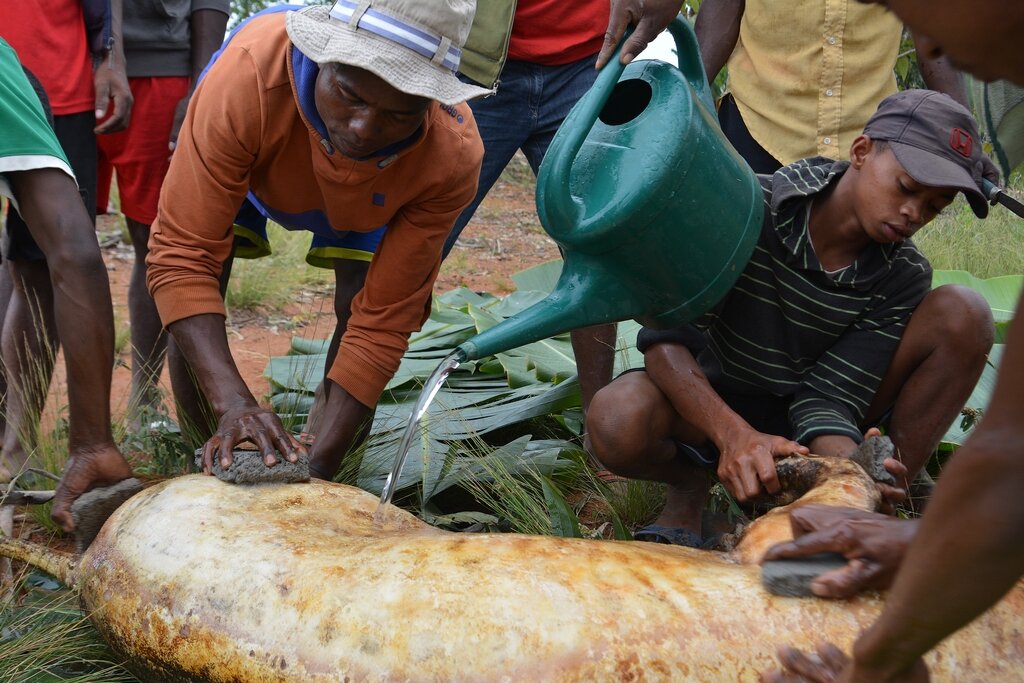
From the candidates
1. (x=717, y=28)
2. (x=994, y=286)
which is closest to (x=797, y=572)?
(x=717, y=28)

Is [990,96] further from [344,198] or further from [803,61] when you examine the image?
[344,198]

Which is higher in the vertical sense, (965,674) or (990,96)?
(990,96)

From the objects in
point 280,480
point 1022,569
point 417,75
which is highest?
point 1022,569

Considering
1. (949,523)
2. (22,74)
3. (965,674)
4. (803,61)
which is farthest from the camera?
(803,61)

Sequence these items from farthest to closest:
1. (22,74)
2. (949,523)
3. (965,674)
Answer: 1. (22,74)
2. (965,674)
3. (949,523)

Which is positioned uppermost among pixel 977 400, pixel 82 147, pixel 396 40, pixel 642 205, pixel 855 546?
pixel 396 40

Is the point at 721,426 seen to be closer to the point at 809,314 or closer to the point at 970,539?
the point at 809,314

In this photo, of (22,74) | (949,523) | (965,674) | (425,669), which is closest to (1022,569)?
(949,523)

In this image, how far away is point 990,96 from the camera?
7.63 ft

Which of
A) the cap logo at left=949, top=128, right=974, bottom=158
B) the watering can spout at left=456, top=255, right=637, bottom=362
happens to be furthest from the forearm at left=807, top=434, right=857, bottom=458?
the cap logo at left=949, top=128, right=974, bottom=158

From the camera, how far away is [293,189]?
2.59 m

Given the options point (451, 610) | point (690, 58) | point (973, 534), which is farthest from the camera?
point (690, 58)

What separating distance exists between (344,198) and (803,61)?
4.66 feet

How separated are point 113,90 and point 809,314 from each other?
7.30ft
